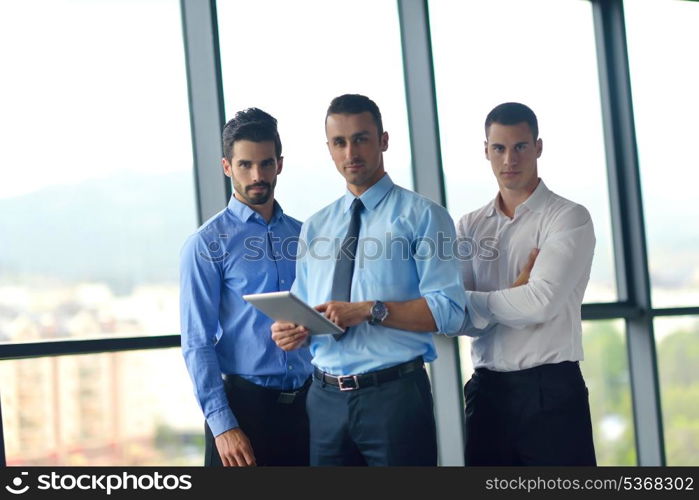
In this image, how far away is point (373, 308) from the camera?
8.11ft

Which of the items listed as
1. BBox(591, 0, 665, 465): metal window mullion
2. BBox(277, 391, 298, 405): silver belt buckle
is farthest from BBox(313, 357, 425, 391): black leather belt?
BBox(591, 0, 665, 465): metal window mullion

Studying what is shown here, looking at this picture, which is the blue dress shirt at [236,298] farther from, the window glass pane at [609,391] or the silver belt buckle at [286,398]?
the window glass pane at [609,391]

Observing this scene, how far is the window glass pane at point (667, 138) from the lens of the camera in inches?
196

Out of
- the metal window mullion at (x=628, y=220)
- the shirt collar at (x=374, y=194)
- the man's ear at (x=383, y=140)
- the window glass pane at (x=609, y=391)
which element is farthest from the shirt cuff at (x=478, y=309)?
the metal window mullion at (x=628, y=220)

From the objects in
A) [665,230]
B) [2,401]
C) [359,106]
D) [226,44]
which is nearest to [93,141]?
[226,44]

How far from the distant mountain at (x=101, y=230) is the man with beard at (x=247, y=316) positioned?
0.80 metres

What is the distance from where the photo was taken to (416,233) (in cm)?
256

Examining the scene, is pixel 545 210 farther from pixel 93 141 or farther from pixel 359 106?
pixel 93 141

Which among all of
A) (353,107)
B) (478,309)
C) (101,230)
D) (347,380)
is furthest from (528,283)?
(101,230)

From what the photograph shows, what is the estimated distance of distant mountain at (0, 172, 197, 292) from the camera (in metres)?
3.35

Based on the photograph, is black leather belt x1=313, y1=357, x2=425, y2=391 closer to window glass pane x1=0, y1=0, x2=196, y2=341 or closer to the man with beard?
the man with beard

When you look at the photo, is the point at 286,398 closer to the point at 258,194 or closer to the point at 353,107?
the point at 258,194

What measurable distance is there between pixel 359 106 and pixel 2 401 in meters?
1.75

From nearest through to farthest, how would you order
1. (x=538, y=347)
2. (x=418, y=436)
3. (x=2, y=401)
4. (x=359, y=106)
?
(x=418, y=436) → (x=359, y=106) → (x=538, y=347) → (x=2, y=401)
